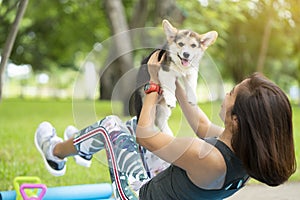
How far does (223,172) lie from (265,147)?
15 centimetres

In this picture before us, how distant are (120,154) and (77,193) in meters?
0.73

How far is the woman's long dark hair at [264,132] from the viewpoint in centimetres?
142

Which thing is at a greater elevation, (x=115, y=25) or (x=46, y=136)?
(x=115, y=25)

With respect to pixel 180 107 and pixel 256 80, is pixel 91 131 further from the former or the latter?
pixel 256 80

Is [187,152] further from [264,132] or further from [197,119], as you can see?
[197,119]

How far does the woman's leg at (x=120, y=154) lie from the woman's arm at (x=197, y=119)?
232 millimetres

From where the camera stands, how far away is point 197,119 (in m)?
1.79

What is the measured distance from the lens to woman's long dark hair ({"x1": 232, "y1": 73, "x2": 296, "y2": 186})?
4.66ft

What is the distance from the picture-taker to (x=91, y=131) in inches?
73.4

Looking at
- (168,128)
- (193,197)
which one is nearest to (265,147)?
(193,197)

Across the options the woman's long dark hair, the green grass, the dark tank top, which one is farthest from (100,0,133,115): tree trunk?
the woman's long dark hair

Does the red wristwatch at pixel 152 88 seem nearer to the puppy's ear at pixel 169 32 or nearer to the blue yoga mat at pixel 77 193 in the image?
the puppy's ear at pixel 169 32

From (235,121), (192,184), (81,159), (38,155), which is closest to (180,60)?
(235,121)

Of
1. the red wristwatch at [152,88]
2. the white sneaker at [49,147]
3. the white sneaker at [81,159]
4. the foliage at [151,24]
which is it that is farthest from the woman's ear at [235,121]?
the foliage at [151,24]
